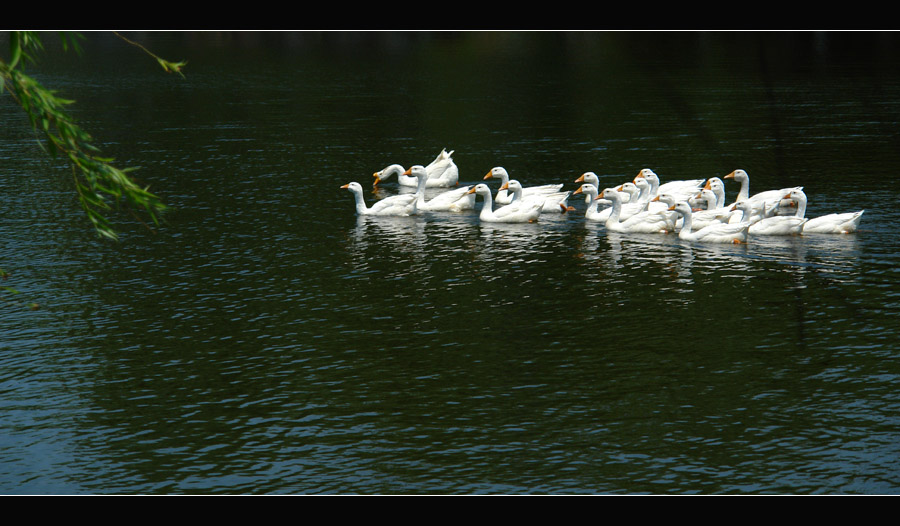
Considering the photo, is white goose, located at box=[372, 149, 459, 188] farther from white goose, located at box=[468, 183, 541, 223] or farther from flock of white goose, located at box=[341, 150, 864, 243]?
white goose, located at box=[468, 183, 541, 223]

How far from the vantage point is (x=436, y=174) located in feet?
150

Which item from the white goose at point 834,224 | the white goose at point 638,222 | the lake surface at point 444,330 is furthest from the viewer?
the white goose at point 638,222

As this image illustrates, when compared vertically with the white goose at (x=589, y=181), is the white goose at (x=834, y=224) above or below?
below

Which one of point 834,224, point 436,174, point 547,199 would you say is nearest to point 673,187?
point 547,199

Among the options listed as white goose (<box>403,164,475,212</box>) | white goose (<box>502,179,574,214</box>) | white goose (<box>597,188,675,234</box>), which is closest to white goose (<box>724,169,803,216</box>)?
white goose (<box>597,188,675,234</box>)

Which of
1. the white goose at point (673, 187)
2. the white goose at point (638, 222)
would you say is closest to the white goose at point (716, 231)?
the white goose at point (638, 222)

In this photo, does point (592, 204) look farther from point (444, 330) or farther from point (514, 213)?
point (444, 330)

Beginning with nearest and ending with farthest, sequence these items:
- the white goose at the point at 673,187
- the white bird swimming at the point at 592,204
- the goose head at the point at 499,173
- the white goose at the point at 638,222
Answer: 1. the white goose at the point at 638,222
2. the white bird swimming at the point at 592,204
3. the white goose at the point at 673,187
4. the goose head at the point at 499,173

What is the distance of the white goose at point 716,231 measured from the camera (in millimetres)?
33281

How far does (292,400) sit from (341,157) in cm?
2962

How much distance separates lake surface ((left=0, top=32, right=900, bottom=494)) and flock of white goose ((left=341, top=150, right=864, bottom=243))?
1.96ft

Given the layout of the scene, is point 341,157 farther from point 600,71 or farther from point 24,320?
point 600,71

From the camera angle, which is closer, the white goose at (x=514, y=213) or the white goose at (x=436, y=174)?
the white goose at (x=514, y=213)

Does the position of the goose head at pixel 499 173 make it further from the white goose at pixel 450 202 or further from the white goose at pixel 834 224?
the white goose at pixel 834 224
